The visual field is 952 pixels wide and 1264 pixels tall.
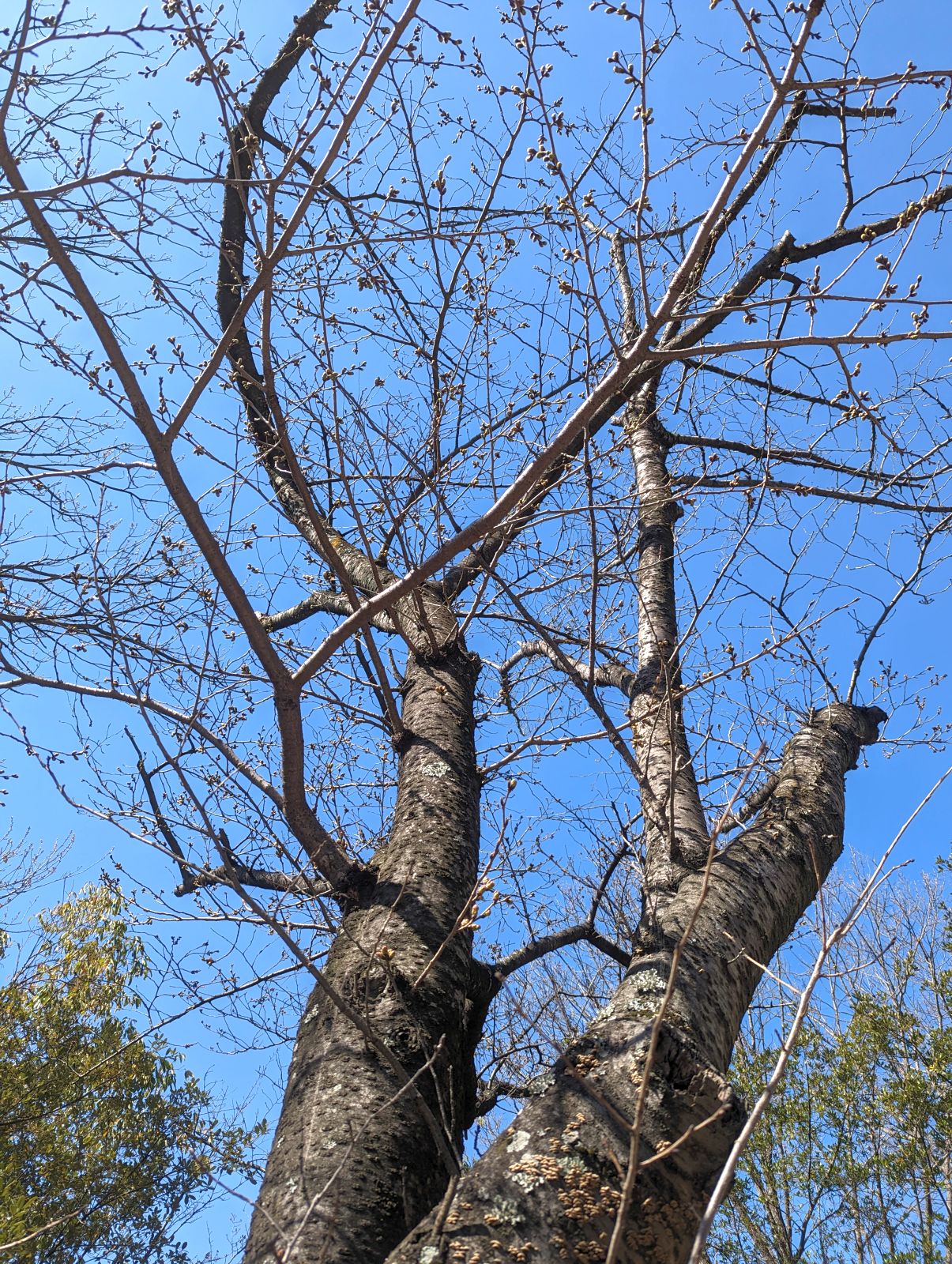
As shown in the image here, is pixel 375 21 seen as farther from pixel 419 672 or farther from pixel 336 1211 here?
pixel 336 1211

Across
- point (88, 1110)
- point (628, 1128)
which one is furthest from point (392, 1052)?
point (88, 1110)

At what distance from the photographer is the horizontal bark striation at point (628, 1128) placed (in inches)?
45.6

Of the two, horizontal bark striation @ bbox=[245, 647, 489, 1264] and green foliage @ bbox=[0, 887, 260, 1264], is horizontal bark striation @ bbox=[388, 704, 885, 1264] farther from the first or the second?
green foliage @ bbox=[0, 887, 260, 1264]

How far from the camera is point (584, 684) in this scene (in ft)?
8.45

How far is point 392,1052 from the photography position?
1625mm

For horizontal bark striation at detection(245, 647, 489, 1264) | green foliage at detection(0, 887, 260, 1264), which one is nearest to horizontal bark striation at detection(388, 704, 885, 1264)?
horizontal bark striation at detection(245, 647, 489, 1264)

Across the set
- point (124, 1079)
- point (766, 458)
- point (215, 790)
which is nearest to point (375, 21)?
point (766, 458)

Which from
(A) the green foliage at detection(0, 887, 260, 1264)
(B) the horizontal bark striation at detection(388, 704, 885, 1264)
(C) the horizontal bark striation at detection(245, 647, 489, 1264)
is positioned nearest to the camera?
(B) the horizontal bark striation at detection(388, 704, 885, 1264)

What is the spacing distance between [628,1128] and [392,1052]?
690mm

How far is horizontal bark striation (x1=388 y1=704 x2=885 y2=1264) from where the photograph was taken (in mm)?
1157

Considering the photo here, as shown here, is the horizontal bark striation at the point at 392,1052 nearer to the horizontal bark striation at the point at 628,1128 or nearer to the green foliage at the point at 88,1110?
the horizontal bark striation at the point at 628,1128

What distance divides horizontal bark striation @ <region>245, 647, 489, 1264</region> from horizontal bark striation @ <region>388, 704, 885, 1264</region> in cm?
12

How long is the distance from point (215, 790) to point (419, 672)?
32.9 inches

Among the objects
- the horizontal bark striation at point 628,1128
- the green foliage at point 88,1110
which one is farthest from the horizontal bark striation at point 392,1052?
Answer: the green foliage at point 88,1110
